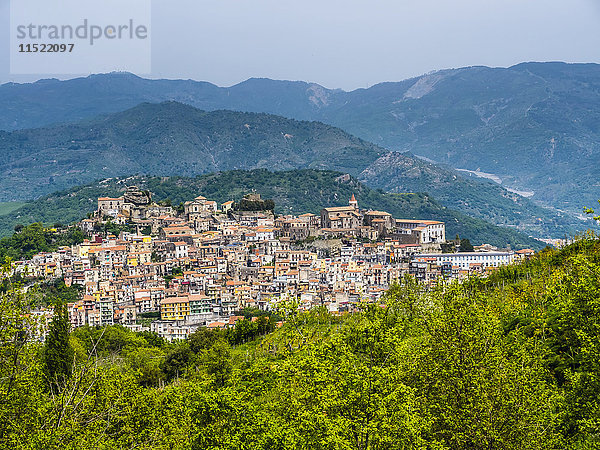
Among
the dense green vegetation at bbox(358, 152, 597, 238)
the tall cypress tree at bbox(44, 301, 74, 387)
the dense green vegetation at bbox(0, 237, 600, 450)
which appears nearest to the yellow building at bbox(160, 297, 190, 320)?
the tall cypress tree at bbox(44, 301, 74, 387)

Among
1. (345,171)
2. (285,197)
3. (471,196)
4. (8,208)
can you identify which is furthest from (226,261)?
→ (345,171)

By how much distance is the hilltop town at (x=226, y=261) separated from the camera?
45.4 metres

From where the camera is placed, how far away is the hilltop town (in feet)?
149

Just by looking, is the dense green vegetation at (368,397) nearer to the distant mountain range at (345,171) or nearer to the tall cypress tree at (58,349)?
the tall cypress tree at (58,349)

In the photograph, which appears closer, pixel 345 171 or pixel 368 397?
pixel 368 397

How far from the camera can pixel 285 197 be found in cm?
10731

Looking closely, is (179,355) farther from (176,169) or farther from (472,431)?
(176,169)

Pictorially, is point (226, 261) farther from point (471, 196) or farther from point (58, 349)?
point (471, 196)

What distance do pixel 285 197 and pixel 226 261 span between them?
5290 cm

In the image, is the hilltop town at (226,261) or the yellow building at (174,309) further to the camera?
the hilltop town at (226,261)

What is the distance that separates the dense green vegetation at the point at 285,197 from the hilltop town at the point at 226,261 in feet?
104

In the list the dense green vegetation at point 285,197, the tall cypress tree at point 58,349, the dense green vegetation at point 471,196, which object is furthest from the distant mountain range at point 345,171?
the tall cypress tree at point 58,349

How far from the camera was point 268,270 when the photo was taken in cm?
5362

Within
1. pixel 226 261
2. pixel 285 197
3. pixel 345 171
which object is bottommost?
pixel 226 261
